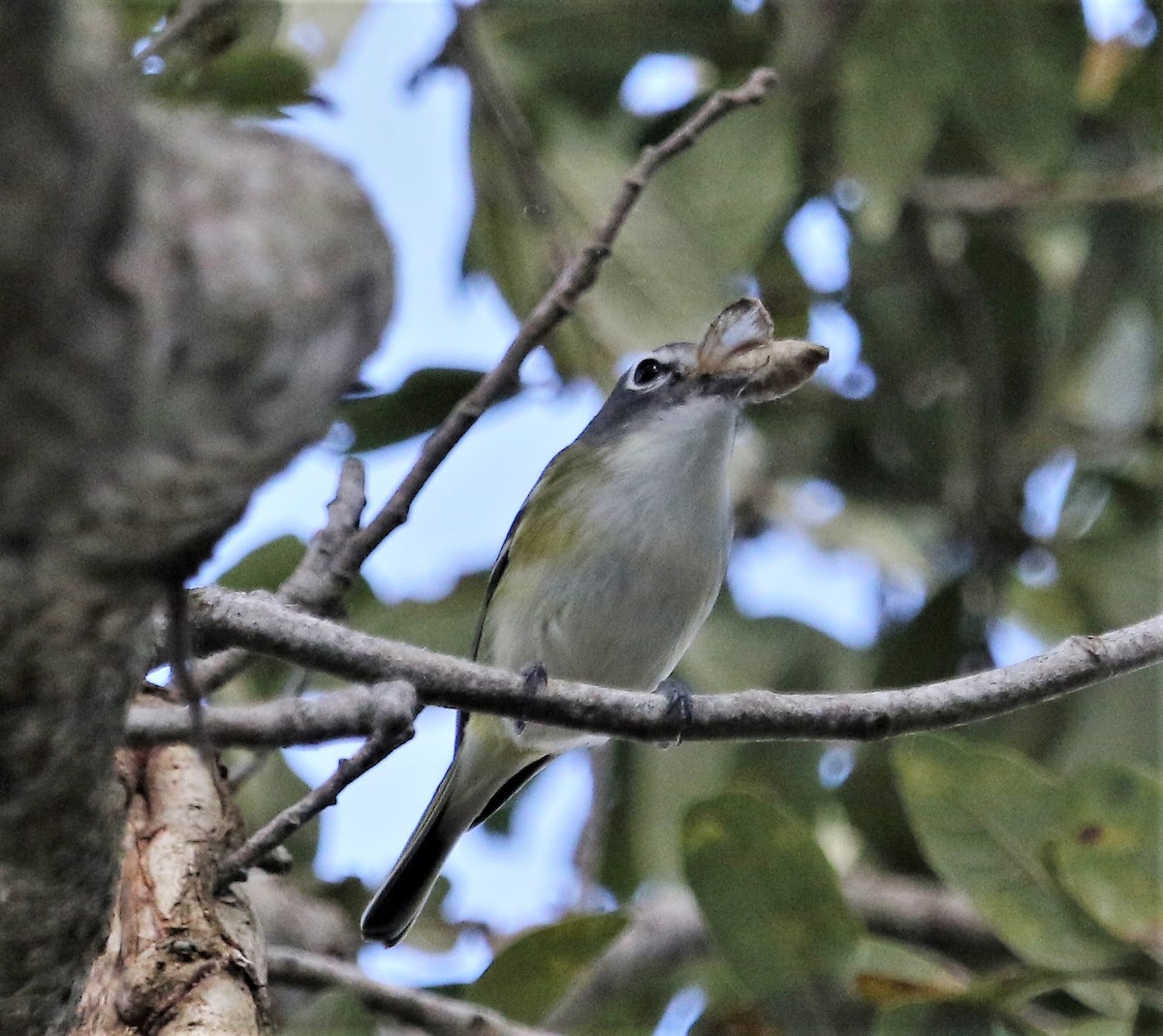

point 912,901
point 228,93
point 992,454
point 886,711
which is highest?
point 228,93

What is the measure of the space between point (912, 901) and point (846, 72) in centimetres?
247

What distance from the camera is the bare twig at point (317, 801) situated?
1832 millimetres

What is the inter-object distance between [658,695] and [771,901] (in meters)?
1.18

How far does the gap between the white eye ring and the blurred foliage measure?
6 cm

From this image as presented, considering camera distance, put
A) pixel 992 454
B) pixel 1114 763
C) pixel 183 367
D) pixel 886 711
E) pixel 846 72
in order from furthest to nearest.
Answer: pixel 992 454, pixel 846 72, pixel 1114 763, pixel 886 711, pixel 183 367

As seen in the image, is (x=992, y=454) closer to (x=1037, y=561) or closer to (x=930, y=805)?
(x=1037, y=561)

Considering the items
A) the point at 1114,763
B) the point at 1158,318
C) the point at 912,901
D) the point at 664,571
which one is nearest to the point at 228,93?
the point at 664,571

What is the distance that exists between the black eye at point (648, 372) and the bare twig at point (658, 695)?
170cm

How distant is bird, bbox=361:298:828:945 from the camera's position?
3.65 meters

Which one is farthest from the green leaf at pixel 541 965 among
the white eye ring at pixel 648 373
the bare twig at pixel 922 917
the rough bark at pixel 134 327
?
the rough bark at pixel 134 327

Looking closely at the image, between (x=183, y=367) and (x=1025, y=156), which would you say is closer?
(x=183, y=367)

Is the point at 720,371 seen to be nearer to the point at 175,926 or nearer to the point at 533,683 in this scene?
the point at 533,683

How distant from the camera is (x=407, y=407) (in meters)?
3.85

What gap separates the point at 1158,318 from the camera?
18.2ft
